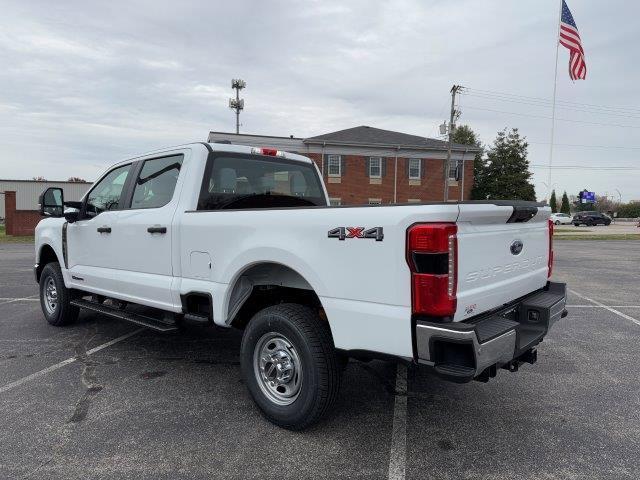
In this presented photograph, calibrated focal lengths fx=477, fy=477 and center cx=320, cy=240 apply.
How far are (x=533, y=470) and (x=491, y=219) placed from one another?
151 centimetres

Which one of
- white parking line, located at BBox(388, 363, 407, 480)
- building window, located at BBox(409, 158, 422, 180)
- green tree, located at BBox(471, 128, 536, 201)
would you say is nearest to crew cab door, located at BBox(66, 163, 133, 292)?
white parking line, located at BBox(388, 363, 407, 480)

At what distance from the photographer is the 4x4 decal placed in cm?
270

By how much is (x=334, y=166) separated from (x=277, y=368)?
30.1 metres

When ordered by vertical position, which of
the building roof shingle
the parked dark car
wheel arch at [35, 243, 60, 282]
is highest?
the building roof shingle

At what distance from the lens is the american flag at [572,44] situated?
20.0 m

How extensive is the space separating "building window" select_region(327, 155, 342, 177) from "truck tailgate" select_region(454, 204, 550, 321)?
29.4 meters

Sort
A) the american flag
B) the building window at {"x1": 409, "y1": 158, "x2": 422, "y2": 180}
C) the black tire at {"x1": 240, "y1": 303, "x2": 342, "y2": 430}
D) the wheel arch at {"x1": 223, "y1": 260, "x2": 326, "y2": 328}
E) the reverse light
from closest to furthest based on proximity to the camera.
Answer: the black tire at {"x1": 240, "y1": 303, "x2": 342, "y2": 430}, the wheel arch at {"x1": 223, "y1": 260, "x2": 326, "y2": 328}, the reverse light, the american flag, the building window at {"x1": 409, "y1": 158, "x2": 422, "y2": 180}

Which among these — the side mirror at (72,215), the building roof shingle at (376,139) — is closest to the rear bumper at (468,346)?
the side mirror at (72,215)

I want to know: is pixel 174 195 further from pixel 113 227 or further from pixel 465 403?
pixel 465 403

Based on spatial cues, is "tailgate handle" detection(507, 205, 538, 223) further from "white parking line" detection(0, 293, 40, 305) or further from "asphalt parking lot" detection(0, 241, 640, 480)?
"white parking line" detection(0, 293, 40, 305)

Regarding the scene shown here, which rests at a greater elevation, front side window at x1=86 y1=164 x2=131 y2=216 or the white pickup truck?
front side window at x1=86 y1=164 x2=131 y2=216

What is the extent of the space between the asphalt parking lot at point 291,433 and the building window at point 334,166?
27926 millimetres

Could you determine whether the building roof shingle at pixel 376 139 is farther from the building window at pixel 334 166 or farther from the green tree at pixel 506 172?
the green tree at pixel 506 172

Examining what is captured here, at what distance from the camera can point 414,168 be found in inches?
1329
